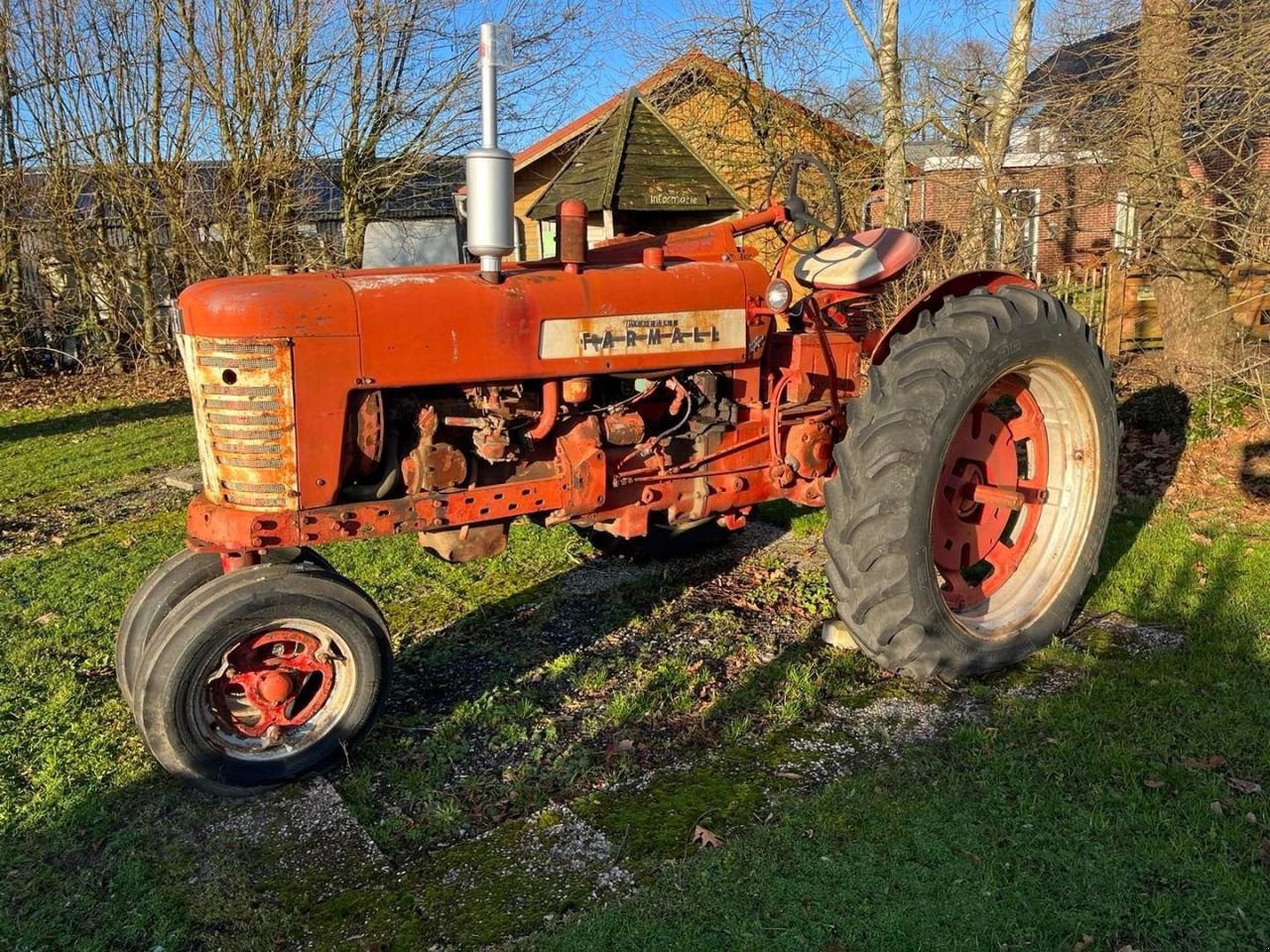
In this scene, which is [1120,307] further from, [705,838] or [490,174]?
[705,838]

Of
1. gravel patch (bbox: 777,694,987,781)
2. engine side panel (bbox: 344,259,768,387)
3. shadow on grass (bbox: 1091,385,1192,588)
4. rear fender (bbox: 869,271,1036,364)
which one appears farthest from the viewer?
shadow on grass (bbox: 1091,385,1192,588)

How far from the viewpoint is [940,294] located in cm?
388

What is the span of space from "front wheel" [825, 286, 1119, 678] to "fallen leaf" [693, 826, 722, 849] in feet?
3.27

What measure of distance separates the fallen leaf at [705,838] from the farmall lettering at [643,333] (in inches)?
60.6

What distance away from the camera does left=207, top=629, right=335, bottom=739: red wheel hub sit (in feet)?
10.1

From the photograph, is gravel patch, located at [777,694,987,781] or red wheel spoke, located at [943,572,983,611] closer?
gravel patch, located at [777,694,987,781]

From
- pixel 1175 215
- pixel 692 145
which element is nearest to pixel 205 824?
pixel 1175 215

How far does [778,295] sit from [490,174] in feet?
3.76

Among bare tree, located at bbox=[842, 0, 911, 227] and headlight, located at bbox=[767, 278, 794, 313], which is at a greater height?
bare tree, located at bbox=[842, 0, 911, 227]

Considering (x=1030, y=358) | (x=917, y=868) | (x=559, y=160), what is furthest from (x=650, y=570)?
(x=559, y=160)

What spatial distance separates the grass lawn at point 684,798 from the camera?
2482mm

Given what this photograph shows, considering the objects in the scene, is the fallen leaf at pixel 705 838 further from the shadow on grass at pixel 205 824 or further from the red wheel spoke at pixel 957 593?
the red wheel spoke at pixel 957 593

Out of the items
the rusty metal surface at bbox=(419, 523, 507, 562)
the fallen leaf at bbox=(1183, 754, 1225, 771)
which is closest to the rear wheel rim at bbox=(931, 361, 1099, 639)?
the fallen leaf at bbox=(1183, 754, 1225, 771)

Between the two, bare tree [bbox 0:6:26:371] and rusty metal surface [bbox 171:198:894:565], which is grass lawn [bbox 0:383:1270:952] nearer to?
rusty metal surface [bbox 171:198:894:565]
